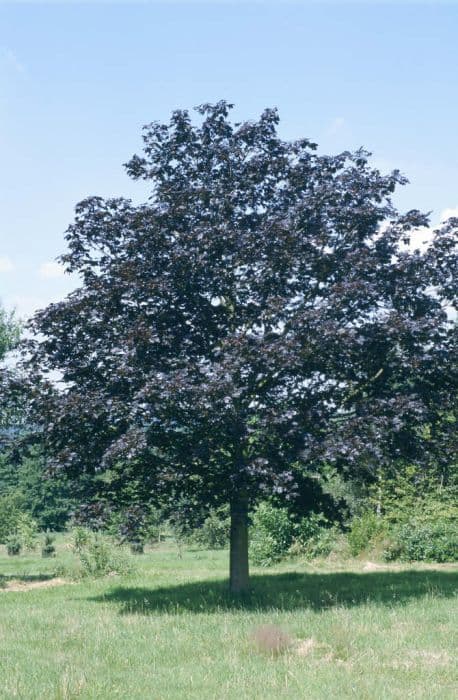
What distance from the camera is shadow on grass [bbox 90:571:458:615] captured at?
15.8m

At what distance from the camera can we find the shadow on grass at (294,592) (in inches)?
621

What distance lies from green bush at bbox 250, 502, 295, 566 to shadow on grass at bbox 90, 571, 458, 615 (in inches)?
232

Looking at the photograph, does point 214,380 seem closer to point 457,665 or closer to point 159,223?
point 159,223

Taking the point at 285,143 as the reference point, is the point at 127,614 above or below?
below

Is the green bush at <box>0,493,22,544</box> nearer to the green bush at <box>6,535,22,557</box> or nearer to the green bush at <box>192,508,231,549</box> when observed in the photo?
the green bush at <box>6,535,22,557</box>

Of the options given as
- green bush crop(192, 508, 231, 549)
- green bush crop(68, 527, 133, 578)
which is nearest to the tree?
green bush crop(68, 527, 133, 578)

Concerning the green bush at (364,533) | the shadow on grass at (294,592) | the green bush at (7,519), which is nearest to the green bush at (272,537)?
→ the green bush at (364,533)

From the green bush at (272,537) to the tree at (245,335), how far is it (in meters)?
10.4

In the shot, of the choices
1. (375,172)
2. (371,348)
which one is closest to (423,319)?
(371,348)

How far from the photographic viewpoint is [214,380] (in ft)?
44.6

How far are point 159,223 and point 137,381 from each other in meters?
3.78

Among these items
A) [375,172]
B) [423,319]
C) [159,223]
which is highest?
[375,172]

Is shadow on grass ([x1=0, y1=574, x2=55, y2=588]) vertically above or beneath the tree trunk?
beneath

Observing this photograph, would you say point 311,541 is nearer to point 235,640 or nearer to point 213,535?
point 213,535
